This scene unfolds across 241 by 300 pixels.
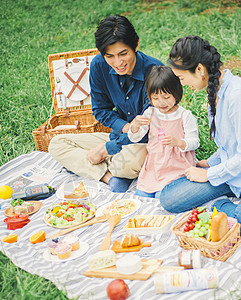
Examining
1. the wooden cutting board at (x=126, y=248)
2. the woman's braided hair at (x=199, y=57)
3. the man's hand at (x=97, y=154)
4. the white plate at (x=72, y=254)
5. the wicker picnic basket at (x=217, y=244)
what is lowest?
the white plate at (x=72, y=254)

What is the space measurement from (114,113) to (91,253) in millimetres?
1550

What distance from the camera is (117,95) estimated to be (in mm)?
3742

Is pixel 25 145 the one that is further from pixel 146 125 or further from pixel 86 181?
pixel 146 125

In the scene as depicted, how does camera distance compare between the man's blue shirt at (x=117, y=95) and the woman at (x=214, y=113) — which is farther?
the man's blue shirt at (x=117, y=95)

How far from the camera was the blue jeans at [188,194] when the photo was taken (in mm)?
2988

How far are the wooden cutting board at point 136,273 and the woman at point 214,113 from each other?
2.35ft

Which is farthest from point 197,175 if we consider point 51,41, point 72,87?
point 51,41

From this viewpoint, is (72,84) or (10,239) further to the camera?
(72,84)

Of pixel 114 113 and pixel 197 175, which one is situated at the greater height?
pixel 114 113

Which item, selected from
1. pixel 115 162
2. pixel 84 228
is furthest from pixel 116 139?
pixel 84 228

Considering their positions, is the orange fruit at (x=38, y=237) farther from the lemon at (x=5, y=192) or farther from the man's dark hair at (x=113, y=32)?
the man's dark hair at (x=113, y=32)

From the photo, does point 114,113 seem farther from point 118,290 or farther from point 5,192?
point 118,290

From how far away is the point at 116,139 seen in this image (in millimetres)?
3697

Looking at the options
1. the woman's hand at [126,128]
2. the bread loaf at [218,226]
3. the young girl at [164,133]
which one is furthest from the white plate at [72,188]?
the bread loaf at [218,226]
